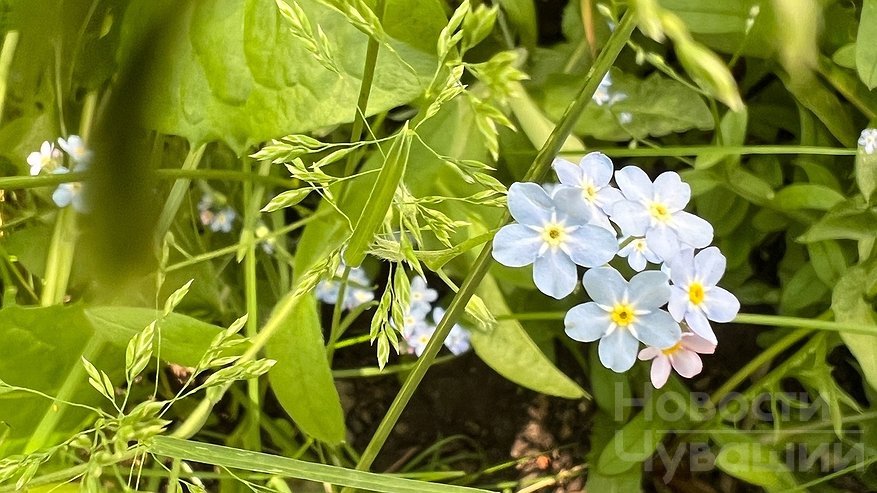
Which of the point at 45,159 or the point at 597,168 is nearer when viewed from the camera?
the point at 597,168

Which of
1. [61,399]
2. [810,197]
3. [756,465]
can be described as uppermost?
[810,197]

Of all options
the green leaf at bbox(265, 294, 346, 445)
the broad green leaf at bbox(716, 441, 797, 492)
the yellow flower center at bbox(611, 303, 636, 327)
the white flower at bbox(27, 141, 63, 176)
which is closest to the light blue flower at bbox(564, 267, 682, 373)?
the yellow flower center at bbox(611, 303, 636, 327)

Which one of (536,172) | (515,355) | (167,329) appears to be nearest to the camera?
(536,172)

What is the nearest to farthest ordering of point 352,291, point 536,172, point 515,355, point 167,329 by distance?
point 536,172 < point 167,329 < point 515,355 < point 352,291

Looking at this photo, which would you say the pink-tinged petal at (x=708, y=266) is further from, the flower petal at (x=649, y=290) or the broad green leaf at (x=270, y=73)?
the broad green leaf at (x=270, y=73)

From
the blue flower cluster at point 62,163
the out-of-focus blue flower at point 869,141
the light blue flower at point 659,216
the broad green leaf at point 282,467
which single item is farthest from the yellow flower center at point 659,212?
the blue flower cluster at point 62,163

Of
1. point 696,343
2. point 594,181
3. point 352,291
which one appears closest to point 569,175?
point 594,181

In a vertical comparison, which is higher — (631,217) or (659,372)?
(631,217)

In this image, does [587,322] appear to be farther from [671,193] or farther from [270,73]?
[270,73]
